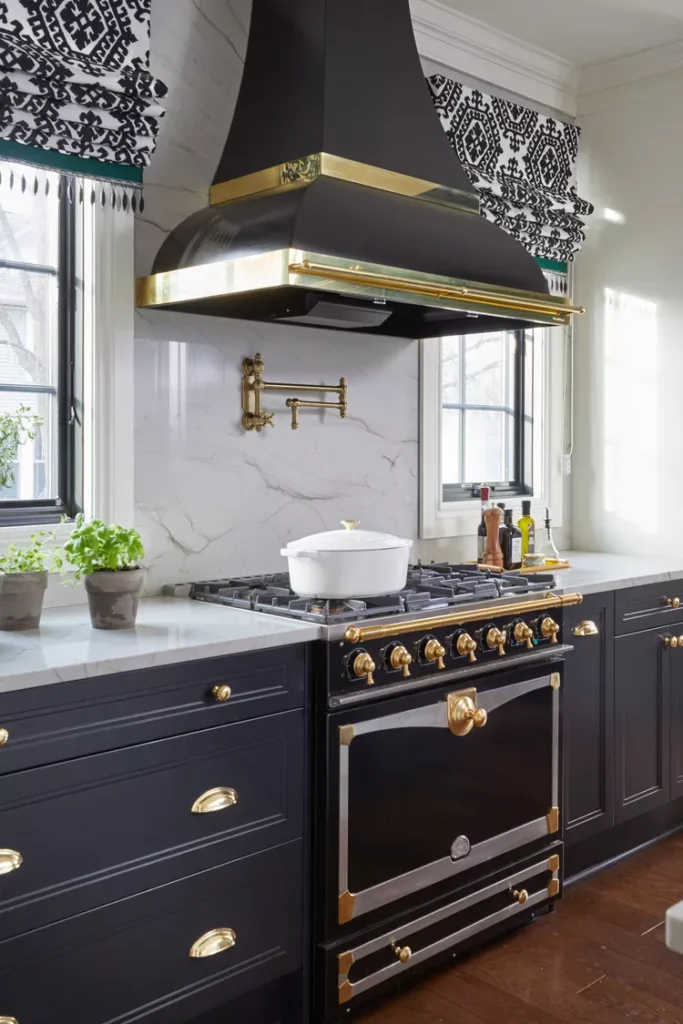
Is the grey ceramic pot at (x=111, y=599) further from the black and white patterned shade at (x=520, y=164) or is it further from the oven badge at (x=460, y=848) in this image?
the black and white patterned shade at (x=520, y=164)

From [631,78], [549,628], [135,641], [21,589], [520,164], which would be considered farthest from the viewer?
[631,78]

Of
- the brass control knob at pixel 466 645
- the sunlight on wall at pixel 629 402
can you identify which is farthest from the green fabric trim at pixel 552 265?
the brass control knob at pixel 466 645

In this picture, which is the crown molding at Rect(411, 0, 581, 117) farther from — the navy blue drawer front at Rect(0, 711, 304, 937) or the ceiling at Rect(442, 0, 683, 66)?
the navy blue drawer front at Rect(0, 711, 304, 937)

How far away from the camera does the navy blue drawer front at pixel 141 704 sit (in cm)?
190

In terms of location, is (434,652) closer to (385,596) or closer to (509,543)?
(385,596)

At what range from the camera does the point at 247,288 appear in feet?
7.96

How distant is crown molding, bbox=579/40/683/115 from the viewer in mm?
3832

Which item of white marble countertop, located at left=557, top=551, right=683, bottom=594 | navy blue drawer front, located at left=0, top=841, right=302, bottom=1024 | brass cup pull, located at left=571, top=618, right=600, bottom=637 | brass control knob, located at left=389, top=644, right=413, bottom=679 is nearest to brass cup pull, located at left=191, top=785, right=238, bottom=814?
navy blue drawer front, located at left=0, top=841, right=302, bottom=1024

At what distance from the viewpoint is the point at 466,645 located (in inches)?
105

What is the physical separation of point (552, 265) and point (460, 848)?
2.38m

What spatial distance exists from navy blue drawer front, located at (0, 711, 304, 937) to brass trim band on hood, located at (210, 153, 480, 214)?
52.9 inches

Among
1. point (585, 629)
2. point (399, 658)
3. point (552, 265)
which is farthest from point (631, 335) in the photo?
point (399, 658)

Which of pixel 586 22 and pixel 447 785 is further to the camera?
pixel 586 22

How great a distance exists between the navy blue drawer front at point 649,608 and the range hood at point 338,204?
0.99m
